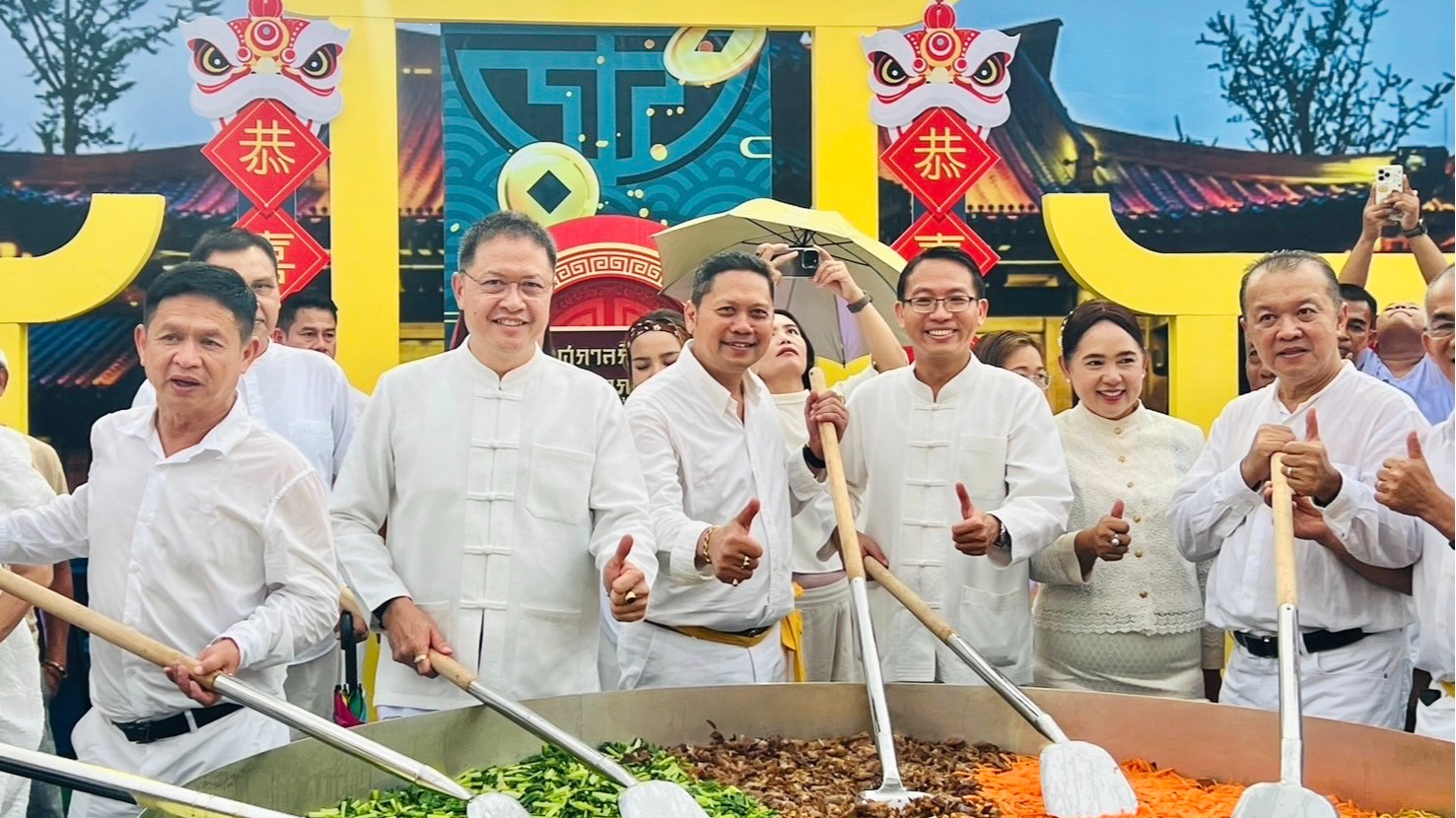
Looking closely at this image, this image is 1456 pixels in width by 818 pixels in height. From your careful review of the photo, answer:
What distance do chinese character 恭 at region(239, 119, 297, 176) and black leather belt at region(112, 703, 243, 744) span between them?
2286 mm

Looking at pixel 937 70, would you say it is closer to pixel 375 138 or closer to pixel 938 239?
pixel 938 239

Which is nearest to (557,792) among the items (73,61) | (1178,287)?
(73,61)

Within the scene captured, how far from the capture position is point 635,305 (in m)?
4.89

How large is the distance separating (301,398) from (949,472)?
6.16 feet

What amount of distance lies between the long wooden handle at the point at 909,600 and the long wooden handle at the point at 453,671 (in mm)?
1041

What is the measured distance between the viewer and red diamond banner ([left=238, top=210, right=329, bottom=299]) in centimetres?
459

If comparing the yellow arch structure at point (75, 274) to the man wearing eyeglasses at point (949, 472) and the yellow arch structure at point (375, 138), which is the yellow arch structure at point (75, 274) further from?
the man wearing eyeglasses at point (949, 472)

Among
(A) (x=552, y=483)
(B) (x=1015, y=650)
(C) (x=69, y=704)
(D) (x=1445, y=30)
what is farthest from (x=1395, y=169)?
(C) (x=69, y=704)

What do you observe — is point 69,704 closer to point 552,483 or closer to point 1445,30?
point 552,483

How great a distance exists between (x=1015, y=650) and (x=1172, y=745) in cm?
70

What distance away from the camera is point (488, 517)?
10.5 ft

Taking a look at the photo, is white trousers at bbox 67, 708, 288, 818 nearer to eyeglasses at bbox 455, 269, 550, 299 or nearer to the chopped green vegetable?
the chopped green vegetable

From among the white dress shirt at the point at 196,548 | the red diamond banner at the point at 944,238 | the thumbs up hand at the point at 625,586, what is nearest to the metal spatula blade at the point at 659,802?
the thumbs up hand at the point at 625,586

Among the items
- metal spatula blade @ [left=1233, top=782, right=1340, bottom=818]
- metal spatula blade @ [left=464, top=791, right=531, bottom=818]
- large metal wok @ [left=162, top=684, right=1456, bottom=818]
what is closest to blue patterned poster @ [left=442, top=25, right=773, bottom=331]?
large metal wok @ [left=162, top=684, right=1456, bottom=818]
